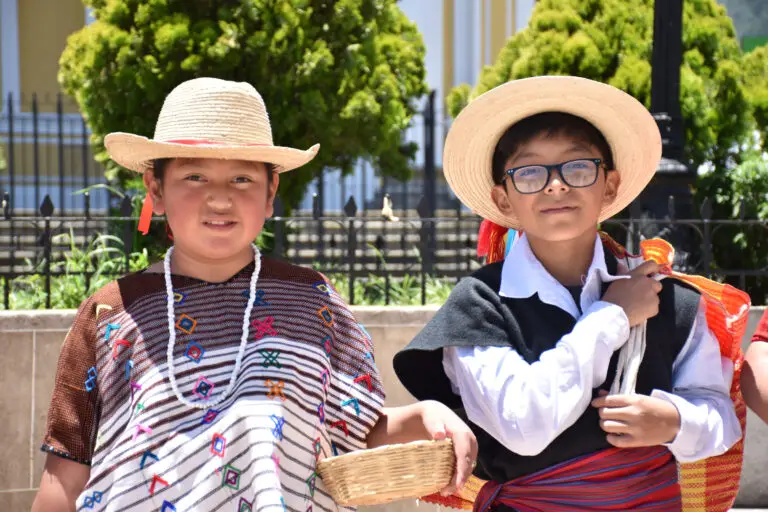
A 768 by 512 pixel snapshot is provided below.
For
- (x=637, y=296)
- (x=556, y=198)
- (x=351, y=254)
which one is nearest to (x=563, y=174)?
(x=556, y=198)

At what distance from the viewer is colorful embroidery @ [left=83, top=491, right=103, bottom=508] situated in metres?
1.94

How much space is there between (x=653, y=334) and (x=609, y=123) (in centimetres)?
49

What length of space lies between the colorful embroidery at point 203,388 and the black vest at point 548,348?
0.43 m

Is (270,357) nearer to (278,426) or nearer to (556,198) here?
(278,426)

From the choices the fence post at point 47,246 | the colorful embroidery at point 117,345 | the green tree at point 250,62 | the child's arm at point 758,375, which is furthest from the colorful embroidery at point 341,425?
the green tree at point 250,62

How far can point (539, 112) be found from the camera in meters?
2.19

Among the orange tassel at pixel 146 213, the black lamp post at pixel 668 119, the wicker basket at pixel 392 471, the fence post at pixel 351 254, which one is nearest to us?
the wicker basket at pixel 392 471

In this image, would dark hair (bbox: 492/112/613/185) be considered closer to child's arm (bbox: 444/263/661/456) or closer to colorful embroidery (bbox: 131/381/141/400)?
child's arm (bbox: 444/263/661/456)

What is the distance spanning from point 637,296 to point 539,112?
48 centimetres

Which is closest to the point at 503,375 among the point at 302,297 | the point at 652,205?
the point at 302,297

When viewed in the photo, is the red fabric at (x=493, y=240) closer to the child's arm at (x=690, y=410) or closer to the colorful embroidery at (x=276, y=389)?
the child's arm at (x=690, y=410)

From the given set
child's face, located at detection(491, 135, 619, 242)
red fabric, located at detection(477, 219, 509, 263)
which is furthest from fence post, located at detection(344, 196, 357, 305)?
child's face, located at detection(491, 135, 619, 242)

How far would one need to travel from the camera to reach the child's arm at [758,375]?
2191 millimetres

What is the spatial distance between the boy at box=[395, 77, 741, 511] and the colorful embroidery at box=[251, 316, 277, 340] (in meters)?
0.30
